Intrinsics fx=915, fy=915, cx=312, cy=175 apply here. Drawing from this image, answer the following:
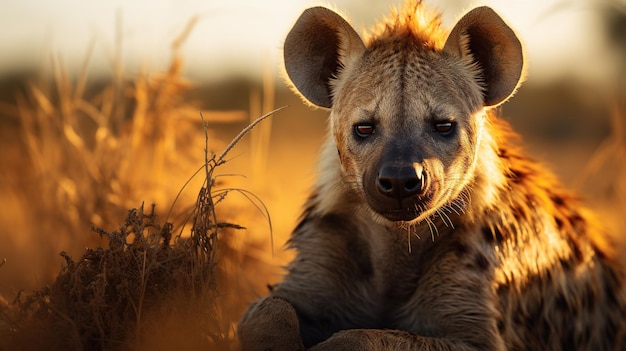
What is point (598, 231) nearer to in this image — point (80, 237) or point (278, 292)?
point (278, 292)

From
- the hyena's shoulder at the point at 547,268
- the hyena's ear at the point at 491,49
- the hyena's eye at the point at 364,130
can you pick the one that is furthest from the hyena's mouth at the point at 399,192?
the hyena's ear at the point at 491,49

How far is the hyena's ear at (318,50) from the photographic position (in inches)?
134

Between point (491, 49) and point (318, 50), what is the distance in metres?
0.66

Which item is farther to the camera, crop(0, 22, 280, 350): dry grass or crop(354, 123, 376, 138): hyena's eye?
crop(354, 123, 376, 138): hyena's eye

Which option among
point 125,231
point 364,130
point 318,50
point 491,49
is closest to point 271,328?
point 125,231

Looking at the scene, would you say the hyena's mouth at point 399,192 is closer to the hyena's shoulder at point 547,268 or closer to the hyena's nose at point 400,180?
the hyena's nose at point 400,180

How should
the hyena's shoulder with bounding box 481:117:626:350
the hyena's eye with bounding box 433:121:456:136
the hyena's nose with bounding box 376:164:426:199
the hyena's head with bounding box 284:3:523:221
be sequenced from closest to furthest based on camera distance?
the hyena's nose with bounding box 376:164:426:199, the hyena's head with bounding box 284:3:523:221, the hyena's eye with bounding box 433:121:456:136, the hyena's shoulder with bounding box 481:117:626:350

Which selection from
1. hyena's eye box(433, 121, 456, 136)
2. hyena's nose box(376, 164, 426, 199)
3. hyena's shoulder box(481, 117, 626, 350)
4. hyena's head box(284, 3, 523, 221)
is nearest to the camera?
hyena's nose box(376, 164, 426, 199)

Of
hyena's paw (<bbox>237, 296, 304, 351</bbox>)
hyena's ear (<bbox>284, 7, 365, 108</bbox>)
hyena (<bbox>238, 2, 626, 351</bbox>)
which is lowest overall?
hyena's paw (<bbox>237, 296, 304, 351</bbox>)

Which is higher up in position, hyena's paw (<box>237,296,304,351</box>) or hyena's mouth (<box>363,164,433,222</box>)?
hyena's mouth (<box>363,164,433,222</box>)

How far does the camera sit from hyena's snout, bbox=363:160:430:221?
9.65 ft

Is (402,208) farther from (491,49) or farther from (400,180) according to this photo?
(491,49)

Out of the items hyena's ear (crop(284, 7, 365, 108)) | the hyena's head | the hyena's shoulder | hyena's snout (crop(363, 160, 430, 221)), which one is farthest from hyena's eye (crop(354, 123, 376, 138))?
the hyena's shoulder

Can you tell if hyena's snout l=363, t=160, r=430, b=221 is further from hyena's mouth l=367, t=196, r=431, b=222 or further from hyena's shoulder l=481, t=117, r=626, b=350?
hyena's shoulder l=481, t=117, r=626, b=350
